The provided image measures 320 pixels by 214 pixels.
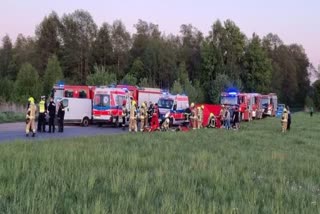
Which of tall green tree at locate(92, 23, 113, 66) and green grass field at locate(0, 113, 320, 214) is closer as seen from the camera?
green grass field at locate(0, 113, 320, 214)

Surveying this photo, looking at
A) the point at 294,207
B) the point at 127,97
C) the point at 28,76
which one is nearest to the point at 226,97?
the point at 127,97

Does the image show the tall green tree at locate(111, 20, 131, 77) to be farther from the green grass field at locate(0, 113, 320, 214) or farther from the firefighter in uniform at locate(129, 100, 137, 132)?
the green grass field at locate(0, 113, 320, 214)

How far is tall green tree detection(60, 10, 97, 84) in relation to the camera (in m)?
86.4

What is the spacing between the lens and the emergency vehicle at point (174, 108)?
37.0m

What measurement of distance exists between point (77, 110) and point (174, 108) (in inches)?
299

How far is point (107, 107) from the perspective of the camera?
34.3 m

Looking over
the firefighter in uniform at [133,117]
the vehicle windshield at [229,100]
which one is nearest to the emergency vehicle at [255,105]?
the vehicle windshield at [229,100]

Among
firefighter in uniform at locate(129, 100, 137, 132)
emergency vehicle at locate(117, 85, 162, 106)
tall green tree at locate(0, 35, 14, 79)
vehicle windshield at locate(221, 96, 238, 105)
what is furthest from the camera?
tall green tree at locate(0, 35, 14, 79)

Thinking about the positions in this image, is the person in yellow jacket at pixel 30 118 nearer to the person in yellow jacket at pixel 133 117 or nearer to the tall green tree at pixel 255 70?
the person in yellow jacket at pixel 133 117

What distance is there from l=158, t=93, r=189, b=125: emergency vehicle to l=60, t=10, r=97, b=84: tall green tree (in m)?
47.5

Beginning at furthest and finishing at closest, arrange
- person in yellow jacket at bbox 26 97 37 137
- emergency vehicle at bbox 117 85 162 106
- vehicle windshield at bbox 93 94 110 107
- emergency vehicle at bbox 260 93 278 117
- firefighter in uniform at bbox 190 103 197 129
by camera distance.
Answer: emergency vehicle at bbox 260 93 278 117, emergency vehicle at bbox 117 85 162 106, vehicle windshield at bbox 93 94 110 107, firefighter in uniform at bbox 190 103 197 129, person in yellow jacket at bbox 26 97 37 137

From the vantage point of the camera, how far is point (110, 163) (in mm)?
10805

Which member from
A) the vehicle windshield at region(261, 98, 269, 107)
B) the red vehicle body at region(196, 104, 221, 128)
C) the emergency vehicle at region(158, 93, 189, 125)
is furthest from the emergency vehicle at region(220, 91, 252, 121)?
the emergency vehicle at region(158, 93, 189, 125)

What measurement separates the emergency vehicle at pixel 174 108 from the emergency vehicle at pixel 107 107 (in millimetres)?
3777
